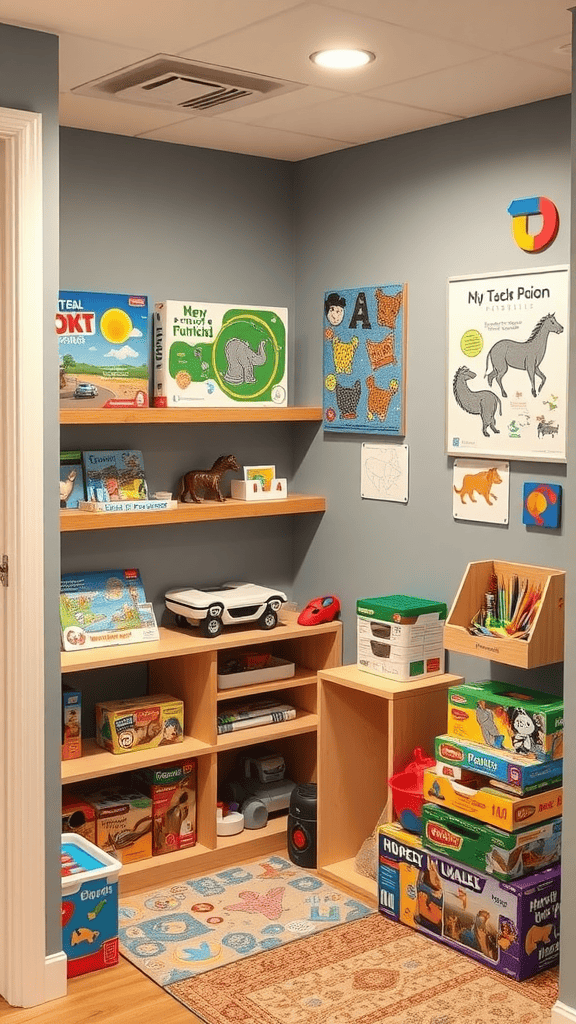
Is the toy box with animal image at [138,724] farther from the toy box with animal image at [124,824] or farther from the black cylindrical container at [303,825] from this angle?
the black cylindrical container at [303,825]

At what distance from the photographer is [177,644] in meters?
3.73

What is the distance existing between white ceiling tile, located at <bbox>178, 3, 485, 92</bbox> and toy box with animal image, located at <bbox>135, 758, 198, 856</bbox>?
86.5 inches

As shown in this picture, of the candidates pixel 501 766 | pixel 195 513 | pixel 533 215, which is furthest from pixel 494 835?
pixel 533 215

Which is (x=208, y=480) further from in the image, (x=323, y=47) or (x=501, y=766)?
(x=323, y=47)

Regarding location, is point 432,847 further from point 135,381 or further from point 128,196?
point 128,196

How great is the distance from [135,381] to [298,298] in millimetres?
868

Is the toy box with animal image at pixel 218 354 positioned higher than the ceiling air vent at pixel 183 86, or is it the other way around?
the ceiling air vent at pixel 183 86

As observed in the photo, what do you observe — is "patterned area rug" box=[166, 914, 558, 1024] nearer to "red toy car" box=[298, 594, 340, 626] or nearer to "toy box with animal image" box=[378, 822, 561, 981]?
"toy box with animal image" box=[378, 822, 561, 981]

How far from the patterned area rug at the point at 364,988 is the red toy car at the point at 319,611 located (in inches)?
44.8

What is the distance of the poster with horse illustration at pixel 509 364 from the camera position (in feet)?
10.7

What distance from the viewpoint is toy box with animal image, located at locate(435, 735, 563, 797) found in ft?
9.98

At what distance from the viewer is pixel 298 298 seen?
14.0 ft

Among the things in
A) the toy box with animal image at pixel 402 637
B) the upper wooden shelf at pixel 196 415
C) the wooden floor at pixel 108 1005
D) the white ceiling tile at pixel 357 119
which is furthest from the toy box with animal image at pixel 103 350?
the wooden floor at pixel 108 1005

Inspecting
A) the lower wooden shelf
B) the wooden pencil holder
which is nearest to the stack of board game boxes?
the wooden pencil holder
